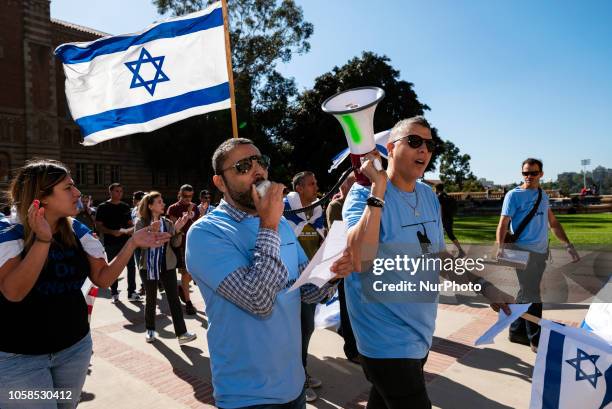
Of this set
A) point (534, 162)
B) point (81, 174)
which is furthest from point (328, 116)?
point (534, 162)

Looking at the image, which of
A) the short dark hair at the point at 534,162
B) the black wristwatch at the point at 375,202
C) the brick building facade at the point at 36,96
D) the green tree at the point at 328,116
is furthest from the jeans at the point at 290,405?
the brick building facade at the point at 36,96

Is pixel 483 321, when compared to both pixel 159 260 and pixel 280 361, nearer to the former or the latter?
pixel 159 260

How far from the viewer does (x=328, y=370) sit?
4598 millimetres

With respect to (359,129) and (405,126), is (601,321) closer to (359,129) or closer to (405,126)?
(405,126)

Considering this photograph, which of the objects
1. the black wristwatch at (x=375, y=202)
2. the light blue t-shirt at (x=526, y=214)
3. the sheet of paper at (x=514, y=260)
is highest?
the black wristwatch at (x=375, y=202)

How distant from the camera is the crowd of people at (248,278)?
1833 mm

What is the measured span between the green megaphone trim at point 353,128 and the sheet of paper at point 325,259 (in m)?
0.55

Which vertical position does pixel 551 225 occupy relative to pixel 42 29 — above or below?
below

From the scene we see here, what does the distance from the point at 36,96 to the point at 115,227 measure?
3032 cm

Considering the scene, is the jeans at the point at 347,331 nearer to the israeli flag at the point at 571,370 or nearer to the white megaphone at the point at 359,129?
the israeli flag at the point at 571,370

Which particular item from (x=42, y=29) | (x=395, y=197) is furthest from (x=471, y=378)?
(x=42, y=29)

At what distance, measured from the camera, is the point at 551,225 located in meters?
5.27

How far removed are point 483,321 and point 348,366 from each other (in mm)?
2391

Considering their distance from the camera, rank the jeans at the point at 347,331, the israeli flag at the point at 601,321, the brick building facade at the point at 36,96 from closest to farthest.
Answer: the israeli flag at the point at 601,321 < the jeans at the point at 347,331 < the brick building facade at the point at 36,96
